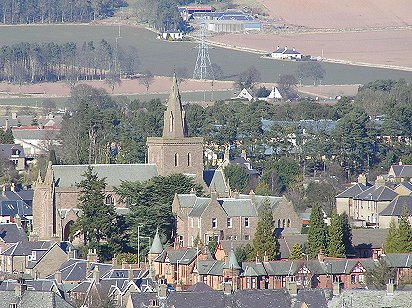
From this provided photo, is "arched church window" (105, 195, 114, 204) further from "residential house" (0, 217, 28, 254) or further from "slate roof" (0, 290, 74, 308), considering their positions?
"slate roof" (0, 290, 74, 308)

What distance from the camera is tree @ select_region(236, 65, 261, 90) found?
17762 cm

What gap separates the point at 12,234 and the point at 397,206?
18.2 m

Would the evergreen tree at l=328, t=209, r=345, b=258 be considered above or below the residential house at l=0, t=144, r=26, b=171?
above

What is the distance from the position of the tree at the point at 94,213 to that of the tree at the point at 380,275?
1532cm

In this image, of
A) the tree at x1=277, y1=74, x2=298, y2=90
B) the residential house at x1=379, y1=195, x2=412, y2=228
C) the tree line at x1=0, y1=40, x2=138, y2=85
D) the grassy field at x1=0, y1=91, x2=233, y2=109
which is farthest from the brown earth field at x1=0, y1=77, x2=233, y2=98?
the residential house at x1=379, y1=195, x2=412, y2=228

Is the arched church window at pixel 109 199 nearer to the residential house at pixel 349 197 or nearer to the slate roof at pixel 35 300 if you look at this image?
the residential house at pixel 349 197

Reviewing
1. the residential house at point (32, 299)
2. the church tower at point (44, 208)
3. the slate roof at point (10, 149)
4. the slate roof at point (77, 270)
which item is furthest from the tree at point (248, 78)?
the residential house at point (32, 299)

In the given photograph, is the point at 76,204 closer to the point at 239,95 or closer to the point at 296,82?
the point at 239,95

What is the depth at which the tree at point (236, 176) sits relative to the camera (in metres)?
105

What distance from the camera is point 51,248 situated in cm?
8162

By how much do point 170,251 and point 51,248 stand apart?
4872 mm

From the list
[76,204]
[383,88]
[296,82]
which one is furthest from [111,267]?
[296,82]

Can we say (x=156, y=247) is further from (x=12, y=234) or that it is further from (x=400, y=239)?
(x=12, y=234)

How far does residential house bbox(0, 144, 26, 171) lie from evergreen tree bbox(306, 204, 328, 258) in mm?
43412
